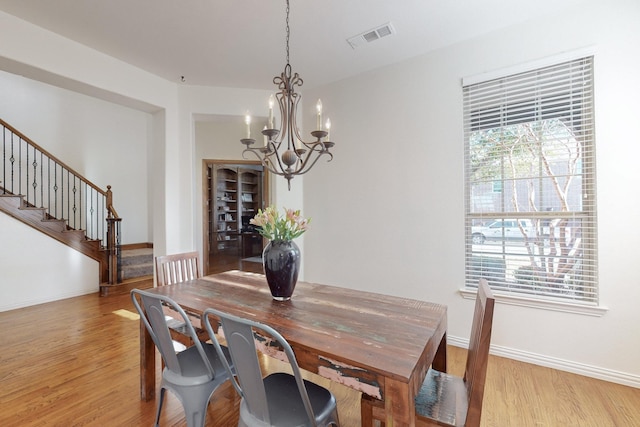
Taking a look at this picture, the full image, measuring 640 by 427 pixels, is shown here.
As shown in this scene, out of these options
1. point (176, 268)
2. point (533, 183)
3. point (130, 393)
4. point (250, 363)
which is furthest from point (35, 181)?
point (533, 183)

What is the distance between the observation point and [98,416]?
1.75 m

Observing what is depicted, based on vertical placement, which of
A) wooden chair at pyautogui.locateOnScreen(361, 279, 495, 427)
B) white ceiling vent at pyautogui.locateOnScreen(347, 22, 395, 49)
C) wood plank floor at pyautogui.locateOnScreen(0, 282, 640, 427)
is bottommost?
wood plank floor at pyautogui.locateOnScreen(0, 282, 640, 427)

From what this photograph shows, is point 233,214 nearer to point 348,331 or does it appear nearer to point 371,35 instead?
point 371,35

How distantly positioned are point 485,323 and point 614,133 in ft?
7.00

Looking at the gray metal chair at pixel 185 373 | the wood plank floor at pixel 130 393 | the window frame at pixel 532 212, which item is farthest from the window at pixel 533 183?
Result: the gray metal chair at pixel 185 373

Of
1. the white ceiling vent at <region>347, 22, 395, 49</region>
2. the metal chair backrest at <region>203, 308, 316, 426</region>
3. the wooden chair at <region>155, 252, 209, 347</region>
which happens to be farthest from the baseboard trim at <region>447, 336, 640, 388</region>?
the white ceiling vent at <region>347, 22, 395, 49</region>

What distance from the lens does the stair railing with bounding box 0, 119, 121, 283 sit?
4562mm

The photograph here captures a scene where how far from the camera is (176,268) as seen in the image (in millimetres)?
2365

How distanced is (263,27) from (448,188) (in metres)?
2.26

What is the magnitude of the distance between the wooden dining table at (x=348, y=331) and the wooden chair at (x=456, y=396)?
0.15 metres

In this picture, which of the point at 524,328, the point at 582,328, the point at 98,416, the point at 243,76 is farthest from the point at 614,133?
the point at 98,416

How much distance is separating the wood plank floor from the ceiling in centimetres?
290

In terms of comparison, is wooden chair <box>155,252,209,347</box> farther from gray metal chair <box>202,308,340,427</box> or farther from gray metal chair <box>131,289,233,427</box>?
gray metal chair <box>202,308,340,427</box>

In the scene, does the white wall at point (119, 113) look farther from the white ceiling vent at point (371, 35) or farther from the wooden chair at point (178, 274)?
the white ceiling vent at point (371, 35)
